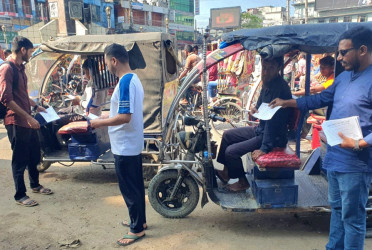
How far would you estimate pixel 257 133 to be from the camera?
3473 millimetres

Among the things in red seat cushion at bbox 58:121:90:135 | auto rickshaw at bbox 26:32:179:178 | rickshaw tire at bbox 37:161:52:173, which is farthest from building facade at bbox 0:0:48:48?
red seat cushion at bbox 58:121:90:135

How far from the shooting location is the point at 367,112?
2.24 metres

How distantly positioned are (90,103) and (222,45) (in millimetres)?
2713

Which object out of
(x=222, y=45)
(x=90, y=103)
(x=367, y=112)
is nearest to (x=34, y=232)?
(x=90, y=103)

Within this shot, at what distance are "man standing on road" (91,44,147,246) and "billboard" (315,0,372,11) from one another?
4654 cm

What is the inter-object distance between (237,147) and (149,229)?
133 centimetres

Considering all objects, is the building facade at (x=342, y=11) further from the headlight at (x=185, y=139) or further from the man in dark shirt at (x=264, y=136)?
the headlight at (x=185, y=139)

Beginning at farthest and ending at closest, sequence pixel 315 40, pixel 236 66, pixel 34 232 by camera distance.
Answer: pixel 236 66 < pixel 34 232 < pixel 315 40

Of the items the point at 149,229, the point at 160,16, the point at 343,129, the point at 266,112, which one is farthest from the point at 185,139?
the point at 160,16

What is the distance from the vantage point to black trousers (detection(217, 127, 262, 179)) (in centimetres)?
343

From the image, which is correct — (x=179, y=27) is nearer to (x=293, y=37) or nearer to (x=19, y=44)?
(x=19, y=44)

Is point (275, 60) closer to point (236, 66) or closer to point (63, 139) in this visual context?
point (63, 139)

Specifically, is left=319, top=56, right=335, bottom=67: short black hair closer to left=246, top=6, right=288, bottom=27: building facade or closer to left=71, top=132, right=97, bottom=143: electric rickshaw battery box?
left=71, top=132, right=97, bottom=143: electric rickshaw battery box

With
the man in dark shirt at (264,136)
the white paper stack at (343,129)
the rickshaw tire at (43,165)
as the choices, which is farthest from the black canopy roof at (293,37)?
the rickshaw tire at (43,165)
